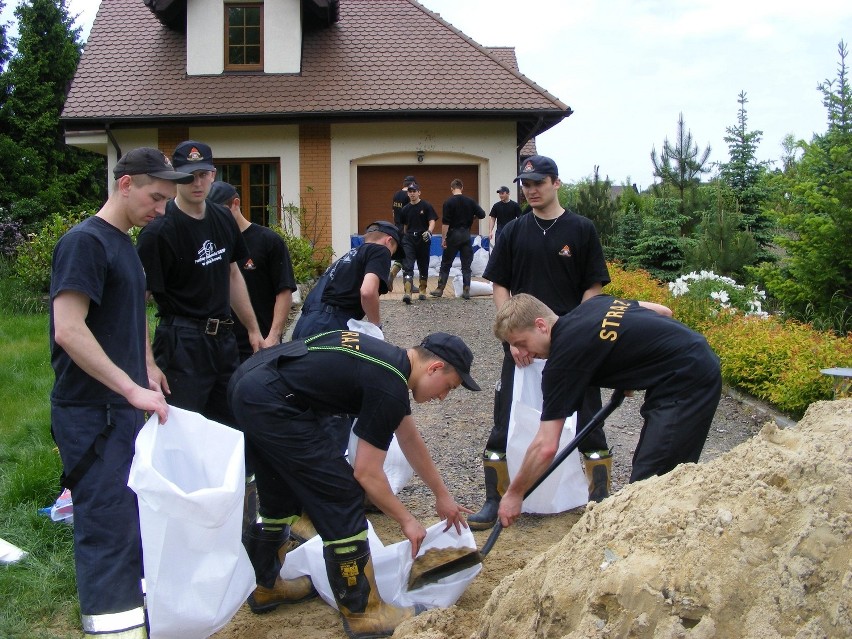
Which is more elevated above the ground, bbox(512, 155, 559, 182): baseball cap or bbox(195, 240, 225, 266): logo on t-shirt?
bbox(512, 155, 559, 182): baseball cap

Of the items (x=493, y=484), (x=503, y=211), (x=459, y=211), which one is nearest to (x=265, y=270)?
(x=493, y=484)

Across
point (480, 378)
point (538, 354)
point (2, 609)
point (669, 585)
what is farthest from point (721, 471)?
point (480, 378)

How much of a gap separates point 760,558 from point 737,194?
13508 millimetres

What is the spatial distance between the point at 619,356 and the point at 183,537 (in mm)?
1946

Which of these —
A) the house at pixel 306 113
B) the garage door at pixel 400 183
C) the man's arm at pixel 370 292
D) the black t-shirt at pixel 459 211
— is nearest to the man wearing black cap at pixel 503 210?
the black t-shirt at pixel 459 211

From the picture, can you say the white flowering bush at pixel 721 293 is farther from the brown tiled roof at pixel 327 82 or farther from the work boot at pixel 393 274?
the brown tiled roof at pixel 327 82

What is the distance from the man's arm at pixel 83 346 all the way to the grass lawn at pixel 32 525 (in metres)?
1.28

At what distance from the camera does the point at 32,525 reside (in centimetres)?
477

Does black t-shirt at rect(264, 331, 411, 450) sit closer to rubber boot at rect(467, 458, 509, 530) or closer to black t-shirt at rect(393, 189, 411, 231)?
rubber boot at rect(467, 458, 509, 530)

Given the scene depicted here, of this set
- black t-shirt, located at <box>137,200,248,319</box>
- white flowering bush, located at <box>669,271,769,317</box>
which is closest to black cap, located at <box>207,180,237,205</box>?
black t-shirt, located at <box>137,200,248,319</box>

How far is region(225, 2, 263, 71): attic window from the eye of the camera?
57.1ft

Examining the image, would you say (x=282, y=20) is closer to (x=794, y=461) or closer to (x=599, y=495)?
(x=599, y=495)

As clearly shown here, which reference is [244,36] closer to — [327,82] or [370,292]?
[327,82]

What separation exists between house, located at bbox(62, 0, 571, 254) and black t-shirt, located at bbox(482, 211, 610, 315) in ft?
37.4
